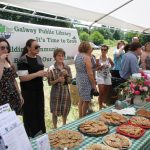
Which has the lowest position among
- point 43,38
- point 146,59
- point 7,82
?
point 7,82

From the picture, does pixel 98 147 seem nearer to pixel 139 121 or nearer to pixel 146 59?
pixel 139 121

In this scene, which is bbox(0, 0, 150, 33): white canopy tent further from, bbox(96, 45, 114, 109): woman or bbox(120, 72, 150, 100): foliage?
bbox(120, 72, 150, 100): foliage

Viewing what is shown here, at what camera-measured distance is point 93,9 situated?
4043 millimetres

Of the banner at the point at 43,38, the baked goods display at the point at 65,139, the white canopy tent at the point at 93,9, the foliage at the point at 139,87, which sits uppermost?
the white canopy tent at the point at 93,9

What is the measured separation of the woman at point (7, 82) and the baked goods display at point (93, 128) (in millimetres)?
938

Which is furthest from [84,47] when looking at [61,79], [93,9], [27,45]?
[27,45]

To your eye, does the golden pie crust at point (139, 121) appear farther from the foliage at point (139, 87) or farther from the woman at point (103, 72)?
the woman at point (103, 72)

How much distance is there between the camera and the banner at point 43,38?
302 cm

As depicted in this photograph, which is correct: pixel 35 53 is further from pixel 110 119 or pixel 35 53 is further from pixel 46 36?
pixel 110 119

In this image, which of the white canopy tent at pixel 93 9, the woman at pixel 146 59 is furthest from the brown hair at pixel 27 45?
the woman at pixel 146 59

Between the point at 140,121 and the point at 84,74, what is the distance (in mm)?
1761

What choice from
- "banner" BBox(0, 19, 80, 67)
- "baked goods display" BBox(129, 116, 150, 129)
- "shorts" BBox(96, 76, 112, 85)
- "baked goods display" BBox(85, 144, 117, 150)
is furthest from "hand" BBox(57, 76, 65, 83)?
"baked goods display" BBox(85, 144, 117, 150)

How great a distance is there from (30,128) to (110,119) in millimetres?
1324

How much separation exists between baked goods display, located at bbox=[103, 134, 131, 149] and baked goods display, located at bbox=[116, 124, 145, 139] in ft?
0.33
